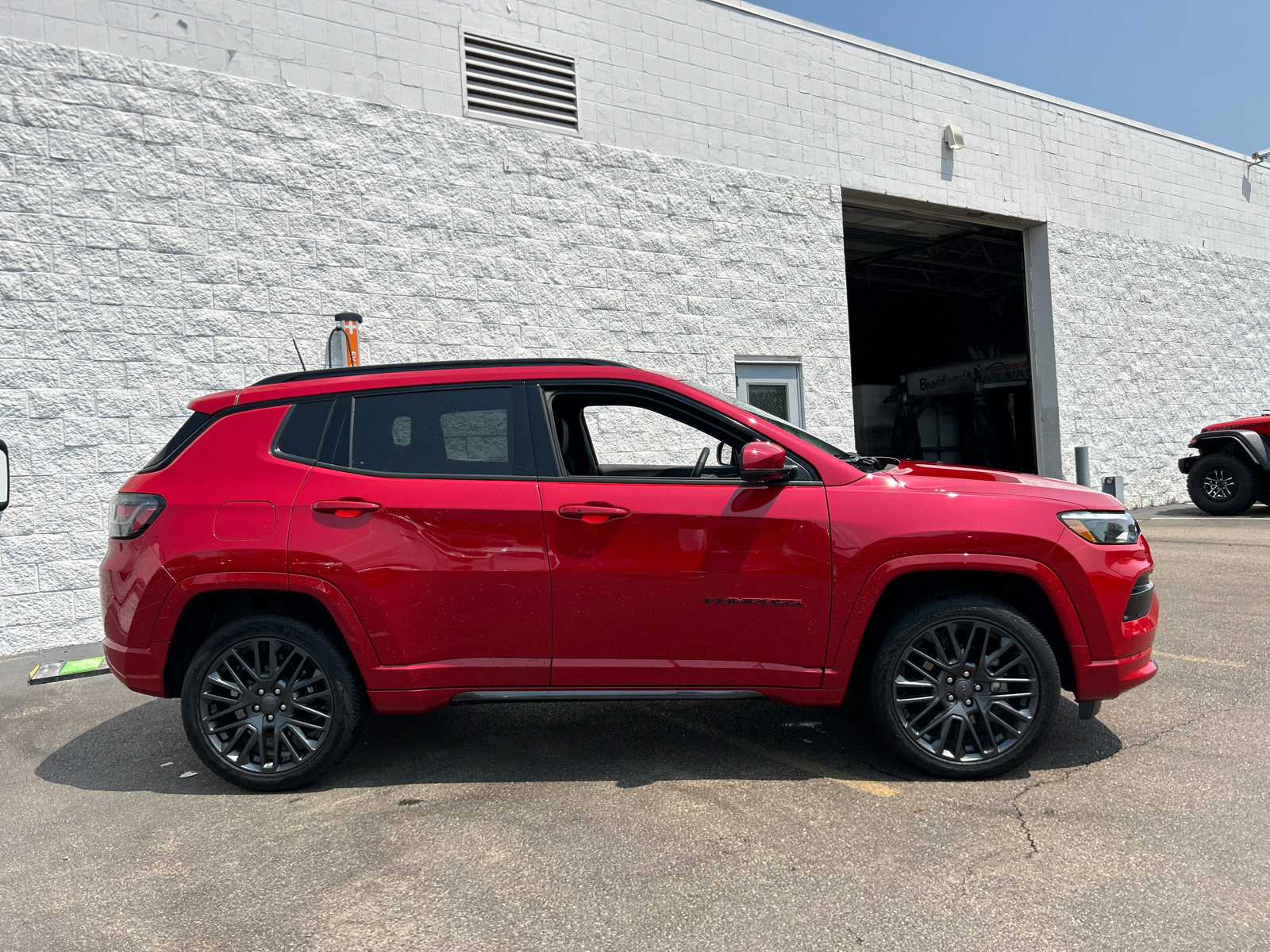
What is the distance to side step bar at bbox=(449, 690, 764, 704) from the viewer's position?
3586mm

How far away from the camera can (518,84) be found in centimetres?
859

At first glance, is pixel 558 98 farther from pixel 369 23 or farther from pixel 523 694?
pixel 523 694

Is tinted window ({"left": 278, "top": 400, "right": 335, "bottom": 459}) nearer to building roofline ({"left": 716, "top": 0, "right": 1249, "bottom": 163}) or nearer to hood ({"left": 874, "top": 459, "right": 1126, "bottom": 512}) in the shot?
hood ({"left": 874, "top": 459, "right": 1126, "bottom": 512})

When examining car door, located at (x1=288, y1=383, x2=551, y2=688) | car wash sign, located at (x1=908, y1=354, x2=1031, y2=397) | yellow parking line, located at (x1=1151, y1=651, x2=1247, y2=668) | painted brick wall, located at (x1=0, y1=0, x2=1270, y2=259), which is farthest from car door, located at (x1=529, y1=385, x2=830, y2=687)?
car wash sign, located at (x1=908, y1=354, x2=1031, y2=397)

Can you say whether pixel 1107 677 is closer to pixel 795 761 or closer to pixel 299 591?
pixel 795 761

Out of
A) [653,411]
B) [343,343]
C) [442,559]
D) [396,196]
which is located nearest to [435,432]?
[442,559]

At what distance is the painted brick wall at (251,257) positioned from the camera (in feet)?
21.7

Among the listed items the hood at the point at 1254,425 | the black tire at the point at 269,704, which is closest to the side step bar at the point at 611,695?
the black tire at the point at 269,704

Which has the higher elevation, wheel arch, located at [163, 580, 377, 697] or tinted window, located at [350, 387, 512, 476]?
tinted window, located at [350, 387, 512, 476]

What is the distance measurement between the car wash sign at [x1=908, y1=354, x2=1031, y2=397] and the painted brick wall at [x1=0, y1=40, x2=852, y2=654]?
1802cm

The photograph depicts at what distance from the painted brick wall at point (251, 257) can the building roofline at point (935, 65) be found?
2.13 metres

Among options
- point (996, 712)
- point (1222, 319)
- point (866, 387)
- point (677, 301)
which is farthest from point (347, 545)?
point (866, 387)

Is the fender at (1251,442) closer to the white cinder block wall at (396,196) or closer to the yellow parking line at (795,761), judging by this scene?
the white cinder block wall at (396,196)

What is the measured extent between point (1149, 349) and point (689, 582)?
1365cm
